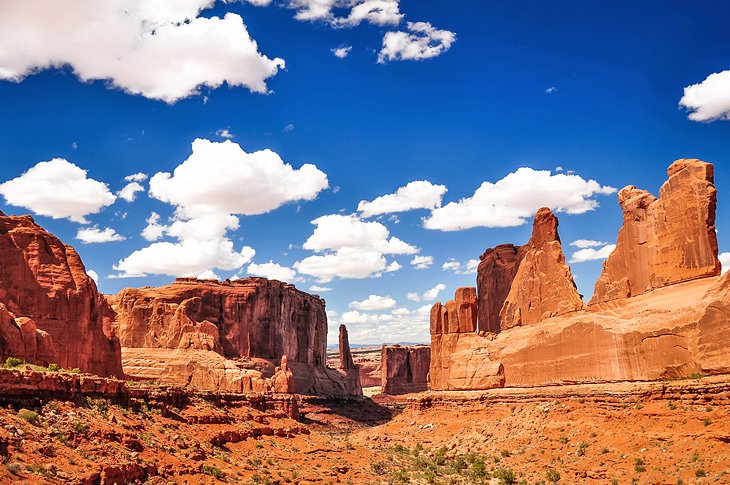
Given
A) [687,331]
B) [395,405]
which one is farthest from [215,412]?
[395,405]

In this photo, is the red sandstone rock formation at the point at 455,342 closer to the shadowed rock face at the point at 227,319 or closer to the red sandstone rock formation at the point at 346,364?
the shadowed rock face at the point at 227,319

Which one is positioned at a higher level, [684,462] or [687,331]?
[687,331]

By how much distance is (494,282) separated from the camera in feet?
236

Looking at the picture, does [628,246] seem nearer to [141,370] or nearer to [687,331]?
[687,331]

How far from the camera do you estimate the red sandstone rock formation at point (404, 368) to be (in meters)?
A: 148

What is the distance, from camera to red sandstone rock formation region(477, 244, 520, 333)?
69875 millimetres

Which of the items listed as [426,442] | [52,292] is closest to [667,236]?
[426,442]

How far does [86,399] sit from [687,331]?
90.6 ft

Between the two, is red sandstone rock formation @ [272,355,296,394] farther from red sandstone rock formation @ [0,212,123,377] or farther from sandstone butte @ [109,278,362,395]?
red sandstone rock formation @ [0,212,123,377]

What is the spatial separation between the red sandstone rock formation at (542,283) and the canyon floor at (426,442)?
607 cm

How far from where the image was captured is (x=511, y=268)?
6956 cm

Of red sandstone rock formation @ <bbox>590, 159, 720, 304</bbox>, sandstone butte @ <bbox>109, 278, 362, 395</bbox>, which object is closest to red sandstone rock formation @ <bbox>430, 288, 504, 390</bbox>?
red sandstone rock formation @ <bbox>590, 159, 720, 304</bbox>

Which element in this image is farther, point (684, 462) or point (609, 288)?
point (609, 288)

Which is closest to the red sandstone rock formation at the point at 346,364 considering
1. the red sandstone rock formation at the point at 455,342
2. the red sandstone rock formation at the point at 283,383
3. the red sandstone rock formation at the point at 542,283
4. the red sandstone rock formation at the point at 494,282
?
the red sandstone rock formation at the point at 283,383
